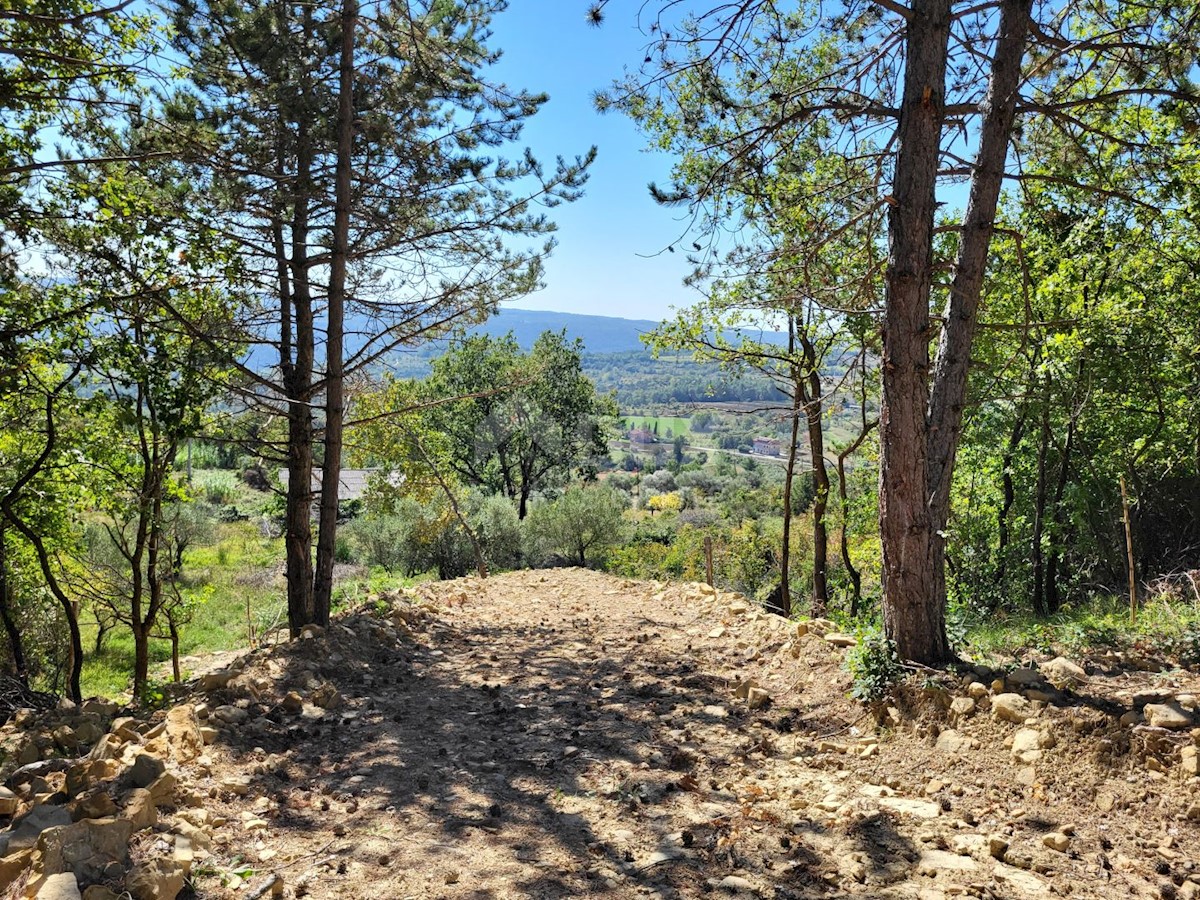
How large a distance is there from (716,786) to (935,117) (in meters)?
4.24

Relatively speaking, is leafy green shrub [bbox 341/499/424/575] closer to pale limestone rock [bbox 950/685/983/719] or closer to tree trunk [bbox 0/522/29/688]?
tree trunk [bbox 0/522/29/688]

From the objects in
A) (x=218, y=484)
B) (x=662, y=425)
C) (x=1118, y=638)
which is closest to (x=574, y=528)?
(x=1118, y=638)

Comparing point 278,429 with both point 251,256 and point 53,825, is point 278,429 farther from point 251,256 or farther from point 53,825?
point 53,825

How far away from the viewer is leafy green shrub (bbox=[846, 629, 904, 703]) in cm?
483

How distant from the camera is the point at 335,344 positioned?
7.52 meters

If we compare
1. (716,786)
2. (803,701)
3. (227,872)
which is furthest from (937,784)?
(227,872)

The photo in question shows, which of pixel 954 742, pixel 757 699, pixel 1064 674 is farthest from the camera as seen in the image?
pixel 757 699

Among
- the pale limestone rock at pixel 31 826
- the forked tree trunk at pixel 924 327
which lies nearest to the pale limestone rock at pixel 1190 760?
the forked tree trunk at pixel 924 327

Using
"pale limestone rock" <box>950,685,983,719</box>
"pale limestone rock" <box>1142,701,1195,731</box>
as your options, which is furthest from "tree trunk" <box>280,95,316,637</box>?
"pale limestone rock" <box>1142,701,1195,731</box>

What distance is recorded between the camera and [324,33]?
279 inches

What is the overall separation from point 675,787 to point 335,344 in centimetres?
549

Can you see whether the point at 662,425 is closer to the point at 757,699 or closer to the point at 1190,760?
the point at 757,699

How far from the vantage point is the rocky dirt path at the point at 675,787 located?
3055 mm

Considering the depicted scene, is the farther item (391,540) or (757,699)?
(391,540)
